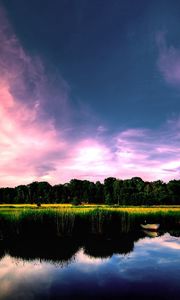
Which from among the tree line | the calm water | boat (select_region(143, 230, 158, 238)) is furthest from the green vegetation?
the tree line

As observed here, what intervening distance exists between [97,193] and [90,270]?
209ft

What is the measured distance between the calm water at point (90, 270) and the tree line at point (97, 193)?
45963mm

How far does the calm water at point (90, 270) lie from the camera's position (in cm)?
842

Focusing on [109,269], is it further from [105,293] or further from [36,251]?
[36,251]

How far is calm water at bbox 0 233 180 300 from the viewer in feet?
27.6

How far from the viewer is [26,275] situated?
10.2m

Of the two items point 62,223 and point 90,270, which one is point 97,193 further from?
point 90,270

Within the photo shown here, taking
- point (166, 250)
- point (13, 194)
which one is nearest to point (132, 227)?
point (166, 250)

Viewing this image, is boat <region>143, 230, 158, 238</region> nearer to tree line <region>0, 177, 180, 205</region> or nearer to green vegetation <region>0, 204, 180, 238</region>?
green vegetation <region>0, 204, 180, 238</region>

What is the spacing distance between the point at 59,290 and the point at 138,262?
14.7 ft

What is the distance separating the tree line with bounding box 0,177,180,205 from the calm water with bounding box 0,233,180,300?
4596 cm

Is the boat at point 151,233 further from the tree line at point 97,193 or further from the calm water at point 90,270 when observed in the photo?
the tree line at point 97,193

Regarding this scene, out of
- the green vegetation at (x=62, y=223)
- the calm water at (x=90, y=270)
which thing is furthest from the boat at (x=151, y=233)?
the calm water at (x=90, y=270)

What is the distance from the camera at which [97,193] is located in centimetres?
7425
